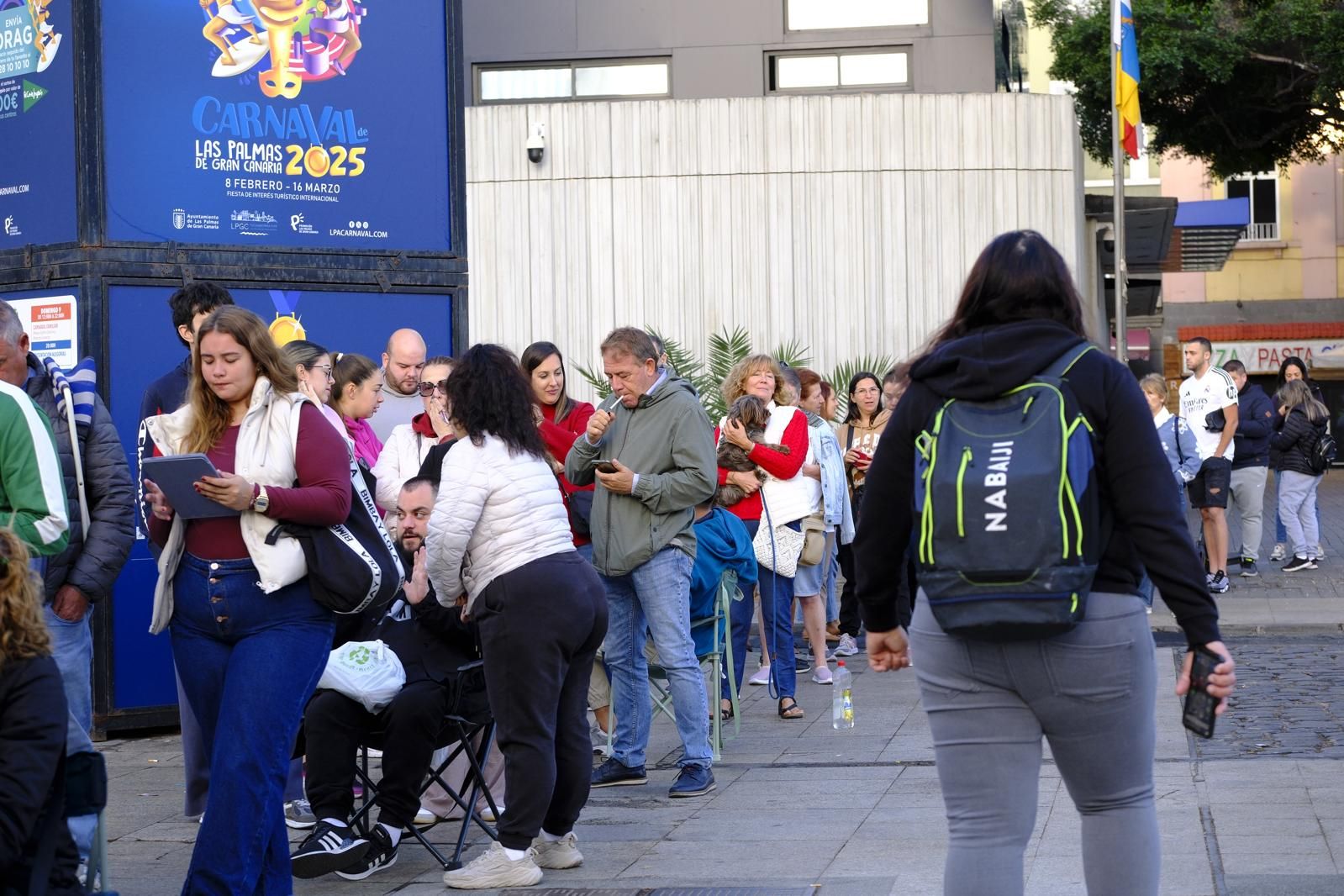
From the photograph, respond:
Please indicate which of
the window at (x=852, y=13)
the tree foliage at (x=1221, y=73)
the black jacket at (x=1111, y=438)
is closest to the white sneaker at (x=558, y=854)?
the black jacket at (x=1111, y=438)

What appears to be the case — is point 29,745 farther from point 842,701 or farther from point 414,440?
point 842,701

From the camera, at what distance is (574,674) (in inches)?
225

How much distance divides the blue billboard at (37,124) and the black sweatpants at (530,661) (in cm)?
398

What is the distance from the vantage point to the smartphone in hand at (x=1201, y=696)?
146 inches

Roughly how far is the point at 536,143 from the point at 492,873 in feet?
44.2

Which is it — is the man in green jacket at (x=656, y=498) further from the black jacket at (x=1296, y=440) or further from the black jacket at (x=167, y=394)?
the black jacket at (x=1296, y=440)

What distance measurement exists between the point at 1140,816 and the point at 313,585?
91.0 inches

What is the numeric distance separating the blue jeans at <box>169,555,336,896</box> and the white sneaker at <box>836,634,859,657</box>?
6699mm

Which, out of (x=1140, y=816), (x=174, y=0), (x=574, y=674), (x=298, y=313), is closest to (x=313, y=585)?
(x=574, y=674)

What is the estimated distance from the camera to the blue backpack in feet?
11.3

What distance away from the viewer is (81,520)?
5.70m

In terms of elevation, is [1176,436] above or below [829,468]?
above

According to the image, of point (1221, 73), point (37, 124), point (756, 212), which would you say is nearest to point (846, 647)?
point (37, 124)

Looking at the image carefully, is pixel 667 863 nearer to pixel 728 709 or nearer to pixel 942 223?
pixel 728 709
